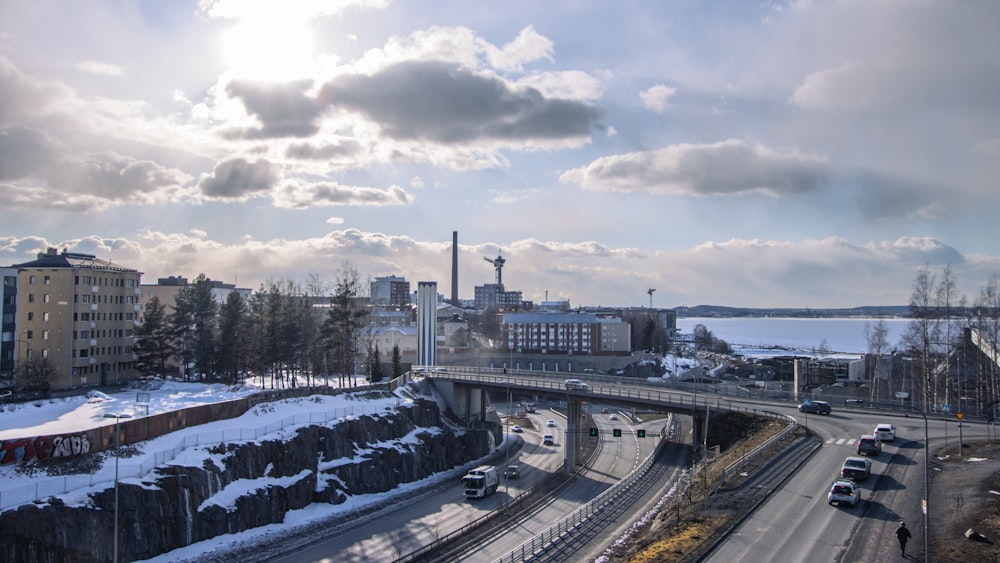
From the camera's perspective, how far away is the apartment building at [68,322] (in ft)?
224

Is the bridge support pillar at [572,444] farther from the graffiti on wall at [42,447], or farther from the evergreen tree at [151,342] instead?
the evergreen tree at [151,342]

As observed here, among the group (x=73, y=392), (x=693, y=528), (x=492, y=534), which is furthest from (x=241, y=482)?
(x=693, y=528)

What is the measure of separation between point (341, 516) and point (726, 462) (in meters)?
29.0

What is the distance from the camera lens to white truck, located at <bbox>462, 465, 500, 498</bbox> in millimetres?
55875

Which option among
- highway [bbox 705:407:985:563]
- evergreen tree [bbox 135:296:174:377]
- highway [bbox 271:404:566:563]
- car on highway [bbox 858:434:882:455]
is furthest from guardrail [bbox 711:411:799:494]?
evergreen tree [bbox 135:296:174:377]

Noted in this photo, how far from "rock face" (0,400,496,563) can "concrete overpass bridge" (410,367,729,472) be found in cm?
946

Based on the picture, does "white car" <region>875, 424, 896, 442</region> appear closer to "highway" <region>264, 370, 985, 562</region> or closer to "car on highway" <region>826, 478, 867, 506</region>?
"highway" <region>264, 370, 985, 562</region>

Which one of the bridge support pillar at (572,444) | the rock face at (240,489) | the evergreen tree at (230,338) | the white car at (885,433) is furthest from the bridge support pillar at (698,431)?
the evergreen tree at (230,338)

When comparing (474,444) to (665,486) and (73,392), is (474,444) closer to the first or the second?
(665,486)

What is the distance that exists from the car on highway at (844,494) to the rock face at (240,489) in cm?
3598

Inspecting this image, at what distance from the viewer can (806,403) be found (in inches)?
2554

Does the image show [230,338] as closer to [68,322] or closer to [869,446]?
[68,322]

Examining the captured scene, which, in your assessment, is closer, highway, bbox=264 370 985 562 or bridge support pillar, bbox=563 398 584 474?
highway, bbox=264 370 985 562

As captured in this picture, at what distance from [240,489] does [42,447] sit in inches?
498
